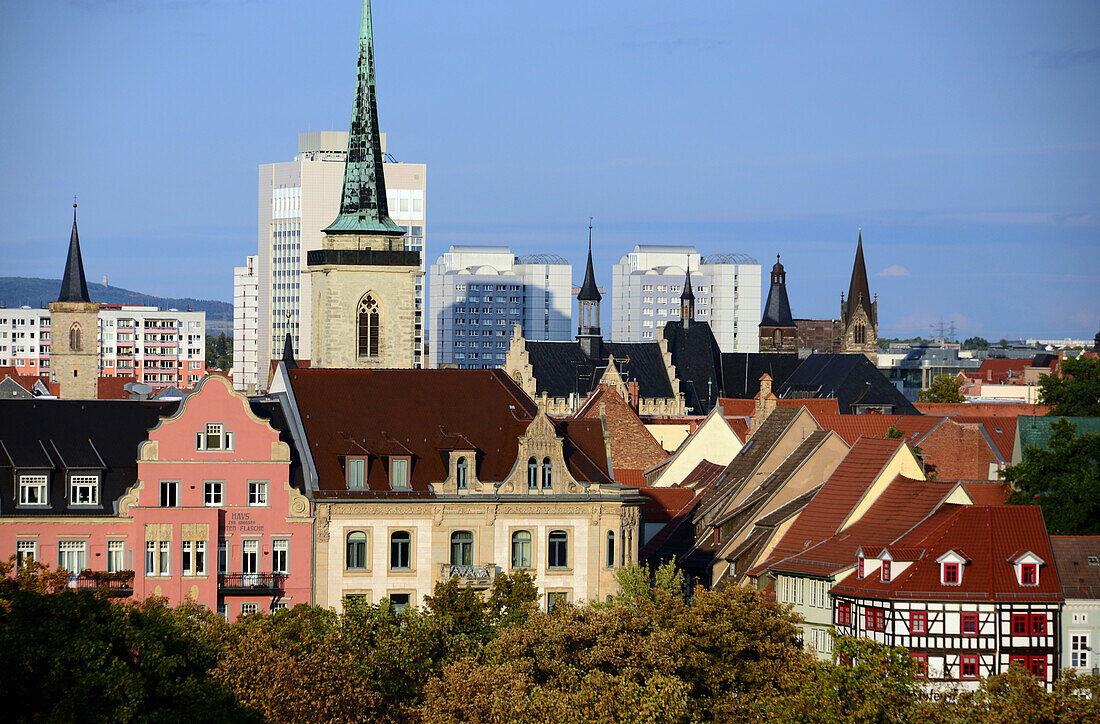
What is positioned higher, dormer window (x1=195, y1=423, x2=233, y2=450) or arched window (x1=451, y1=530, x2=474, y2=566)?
dormer window (x1=195, y1=423, x2=233, y2=450)

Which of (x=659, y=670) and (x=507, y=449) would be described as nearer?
(x=659, y=670)

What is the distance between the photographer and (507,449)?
84.2 m

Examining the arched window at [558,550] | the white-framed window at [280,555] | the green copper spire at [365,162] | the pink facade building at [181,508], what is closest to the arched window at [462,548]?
the arched window at [558,550]

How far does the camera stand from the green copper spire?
4754 inches

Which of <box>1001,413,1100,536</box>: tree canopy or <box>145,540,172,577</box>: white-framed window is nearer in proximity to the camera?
<box>145,540,172,577</box>: white-framed window

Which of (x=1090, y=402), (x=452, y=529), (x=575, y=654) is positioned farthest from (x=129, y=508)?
(x=1090, y=402)

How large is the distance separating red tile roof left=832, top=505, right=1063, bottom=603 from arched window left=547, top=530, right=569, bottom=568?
36.4ft

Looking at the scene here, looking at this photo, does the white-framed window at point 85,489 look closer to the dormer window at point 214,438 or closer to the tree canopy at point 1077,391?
the dormer window at point 214,438

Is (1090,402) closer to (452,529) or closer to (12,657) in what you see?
(452,529)

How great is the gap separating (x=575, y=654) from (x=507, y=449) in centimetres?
2360

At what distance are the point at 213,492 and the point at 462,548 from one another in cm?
999

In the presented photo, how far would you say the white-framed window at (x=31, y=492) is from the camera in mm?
79688

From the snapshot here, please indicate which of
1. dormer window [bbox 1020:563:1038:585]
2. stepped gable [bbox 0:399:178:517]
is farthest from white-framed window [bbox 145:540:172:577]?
dormer window [bbox 1020:563:1038:585]

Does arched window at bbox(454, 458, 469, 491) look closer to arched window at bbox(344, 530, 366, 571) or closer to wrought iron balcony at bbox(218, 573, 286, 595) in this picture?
arched window at bbox(344, 530, 366, 571)
